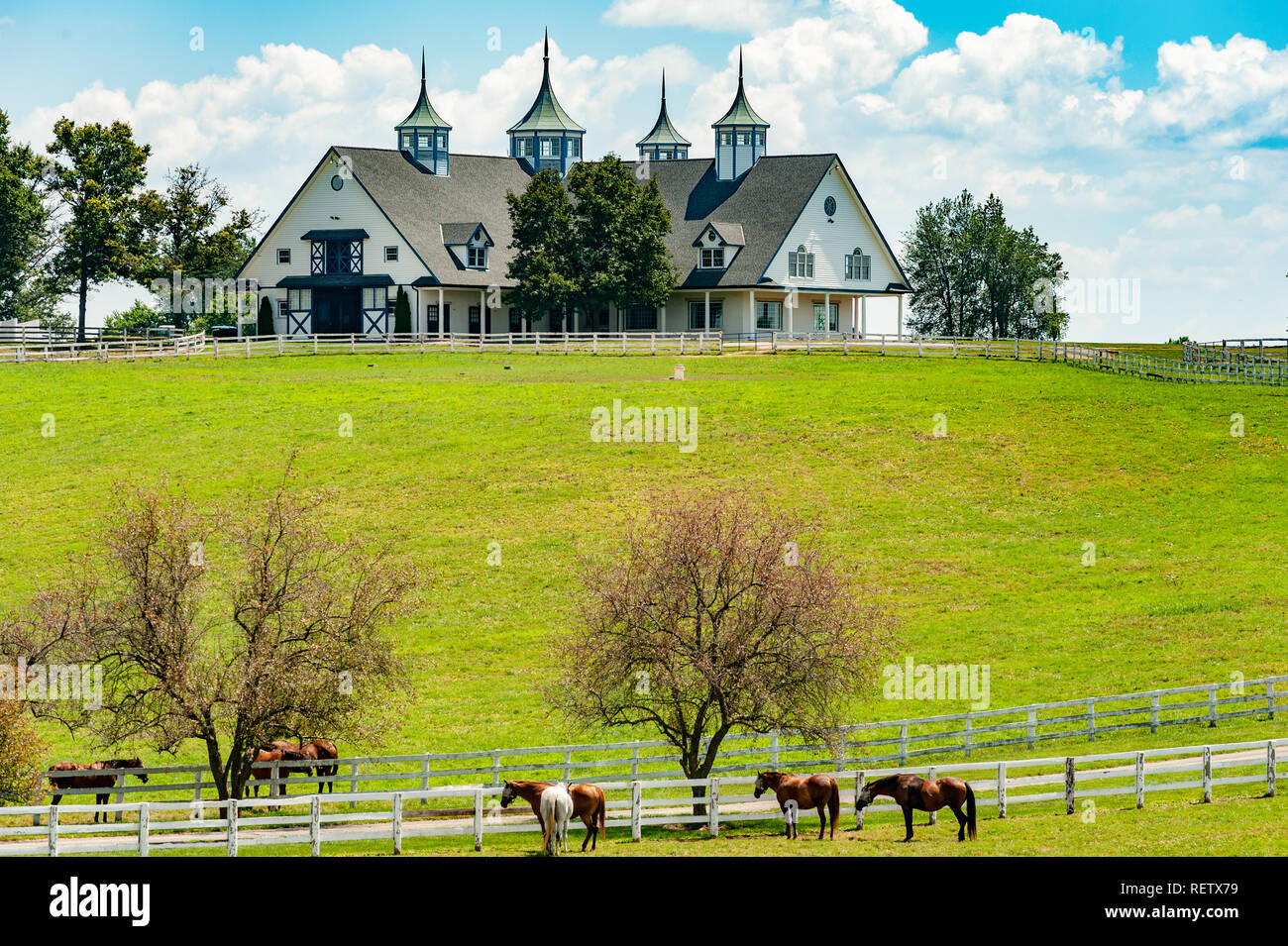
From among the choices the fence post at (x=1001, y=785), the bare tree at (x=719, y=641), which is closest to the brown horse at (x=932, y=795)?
the fence post at (x=1001, y=785)

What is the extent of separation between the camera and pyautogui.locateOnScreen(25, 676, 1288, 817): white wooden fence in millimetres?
28422

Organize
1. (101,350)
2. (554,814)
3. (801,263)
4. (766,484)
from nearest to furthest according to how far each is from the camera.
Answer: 1. (554,814)
2. (766,484)
3. (101,350)
4. (801,263)

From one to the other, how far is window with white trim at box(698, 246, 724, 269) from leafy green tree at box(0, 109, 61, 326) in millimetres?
36270

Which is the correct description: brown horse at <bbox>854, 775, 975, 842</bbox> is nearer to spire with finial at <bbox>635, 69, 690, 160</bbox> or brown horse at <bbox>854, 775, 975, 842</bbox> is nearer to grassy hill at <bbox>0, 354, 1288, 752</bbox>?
grassy hill at <bbox>0, 354, 1288, 752</bbox>

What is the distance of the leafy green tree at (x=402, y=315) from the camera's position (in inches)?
3211

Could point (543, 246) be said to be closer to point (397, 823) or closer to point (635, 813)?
point (635, 813)

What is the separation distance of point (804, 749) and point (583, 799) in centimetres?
1041

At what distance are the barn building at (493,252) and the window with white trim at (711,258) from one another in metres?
0.06

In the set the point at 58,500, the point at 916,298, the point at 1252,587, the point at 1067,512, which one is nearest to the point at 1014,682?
the point at 1252,587

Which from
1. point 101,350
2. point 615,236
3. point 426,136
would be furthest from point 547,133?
point 101,350

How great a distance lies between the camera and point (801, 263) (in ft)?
280

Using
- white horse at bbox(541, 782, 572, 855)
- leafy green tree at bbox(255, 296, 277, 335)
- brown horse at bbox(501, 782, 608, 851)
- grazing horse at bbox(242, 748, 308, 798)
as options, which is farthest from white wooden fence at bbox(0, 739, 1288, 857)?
leafy green tree at bbox(255, 296, 277, 335)

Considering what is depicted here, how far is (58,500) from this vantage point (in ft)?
158
